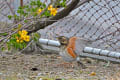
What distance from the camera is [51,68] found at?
16.8ft

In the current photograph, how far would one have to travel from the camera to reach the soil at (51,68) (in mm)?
4465

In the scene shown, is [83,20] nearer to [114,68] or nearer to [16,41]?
[114,68]

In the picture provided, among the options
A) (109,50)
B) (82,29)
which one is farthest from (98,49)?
(82,29)

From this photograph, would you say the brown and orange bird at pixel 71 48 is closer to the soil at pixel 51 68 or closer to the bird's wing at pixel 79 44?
the bird's wing at pixel 79 44

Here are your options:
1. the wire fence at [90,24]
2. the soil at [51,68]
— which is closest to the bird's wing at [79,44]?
the soil at [51,68]

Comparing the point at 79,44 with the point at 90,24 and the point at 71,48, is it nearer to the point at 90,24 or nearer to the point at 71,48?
Answer: the point at 71,48

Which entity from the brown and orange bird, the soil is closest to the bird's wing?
the brown and orange bird

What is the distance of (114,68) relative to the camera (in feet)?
17.7

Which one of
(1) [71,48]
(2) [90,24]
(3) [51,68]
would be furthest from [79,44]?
(2) [90,24]

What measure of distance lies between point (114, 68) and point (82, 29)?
4.35 ft

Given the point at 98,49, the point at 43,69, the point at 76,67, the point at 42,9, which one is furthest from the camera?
the point at 98,49

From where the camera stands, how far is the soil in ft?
14.6

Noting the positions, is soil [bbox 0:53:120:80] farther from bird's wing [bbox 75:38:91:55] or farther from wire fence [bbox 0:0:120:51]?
wire fence [bbox 0:0:120:51]

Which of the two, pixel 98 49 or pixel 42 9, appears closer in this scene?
pixel 42 9
